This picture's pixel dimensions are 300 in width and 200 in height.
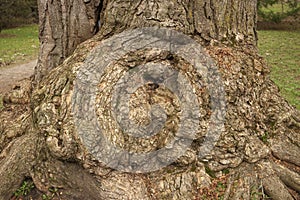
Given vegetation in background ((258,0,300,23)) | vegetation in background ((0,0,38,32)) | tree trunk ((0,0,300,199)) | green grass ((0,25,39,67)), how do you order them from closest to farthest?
1. tree trunk ((0,0,300,199))
2. green grass ((0,25,39,67))
3. vegetation in background ((258,0,300,23))
4. vegetation in background ((0,0,38,32))

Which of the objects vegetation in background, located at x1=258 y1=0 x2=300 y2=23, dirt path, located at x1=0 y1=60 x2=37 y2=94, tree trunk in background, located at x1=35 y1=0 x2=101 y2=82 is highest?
tree trunk in background, located at x1=35 y1=0 x2=101 y2=82

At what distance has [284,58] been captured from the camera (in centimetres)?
1031

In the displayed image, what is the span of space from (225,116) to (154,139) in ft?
1.86

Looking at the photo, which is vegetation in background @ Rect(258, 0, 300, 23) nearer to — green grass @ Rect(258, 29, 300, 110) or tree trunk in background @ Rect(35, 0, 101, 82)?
green grass @ Rect(258, 29, 300, 110)

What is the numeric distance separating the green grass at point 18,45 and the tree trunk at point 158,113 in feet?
26.9

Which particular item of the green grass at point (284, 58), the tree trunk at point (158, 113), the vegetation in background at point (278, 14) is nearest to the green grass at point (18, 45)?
the green grass at point (284, 58)

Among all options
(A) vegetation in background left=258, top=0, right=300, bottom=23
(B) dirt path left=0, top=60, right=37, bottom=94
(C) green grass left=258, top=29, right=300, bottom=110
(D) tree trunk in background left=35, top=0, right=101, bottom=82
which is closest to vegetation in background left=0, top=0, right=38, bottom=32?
(B) dirt path left=0, top=60, right=37, bottom=94


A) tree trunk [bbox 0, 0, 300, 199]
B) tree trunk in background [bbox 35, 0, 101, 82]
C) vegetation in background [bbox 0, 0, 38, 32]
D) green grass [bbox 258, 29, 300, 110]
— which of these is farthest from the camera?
vegetation in background [bbox 0, 0, 38, 32]

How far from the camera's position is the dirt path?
301 inches

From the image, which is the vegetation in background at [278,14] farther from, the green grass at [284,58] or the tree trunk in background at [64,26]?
the tree trunk in background at [64,26]

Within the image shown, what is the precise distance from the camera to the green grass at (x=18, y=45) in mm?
11297

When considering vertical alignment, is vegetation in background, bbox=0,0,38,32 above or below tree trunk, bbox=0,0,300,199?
below

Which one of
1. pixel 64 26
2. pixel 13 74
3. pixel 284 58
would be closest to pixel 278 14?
pixel 284 58

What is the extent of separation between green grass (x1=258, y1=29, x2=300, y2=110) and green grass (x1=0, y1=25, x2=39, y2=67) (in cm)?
747
